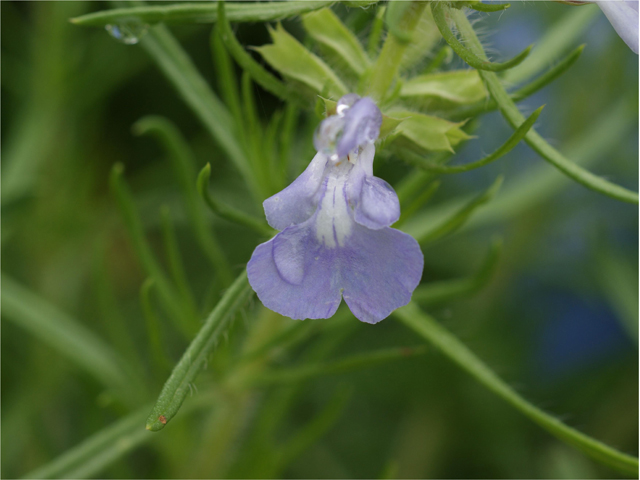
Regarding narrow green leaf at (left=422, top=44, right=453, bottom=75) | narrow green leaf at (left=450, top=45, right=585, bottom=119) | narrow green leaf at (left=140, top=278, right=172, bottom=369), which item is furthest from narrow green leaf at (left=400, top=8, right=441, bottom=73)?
narrow green leaf at (left=140, top=278, right=172, bottom=369)

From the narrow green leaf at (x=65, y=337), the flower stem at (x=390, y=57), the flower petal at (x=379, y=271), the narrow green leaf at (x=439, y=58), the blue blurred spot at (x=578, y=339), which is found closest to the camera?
the flower petal at (x=379, y=271)

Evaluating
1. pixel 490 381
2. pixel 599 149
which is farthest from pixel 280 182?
pixel 599 149

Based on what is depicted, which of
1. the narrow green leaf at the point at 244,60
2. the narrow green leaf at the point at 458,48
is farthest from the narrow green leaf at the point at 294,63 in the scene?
the narrow green leaf at the point at 458,48

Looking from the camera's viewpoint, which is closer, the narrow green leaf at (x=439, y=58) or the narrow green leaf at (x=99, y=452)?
the narrow green leaf at (x=439, y=58)

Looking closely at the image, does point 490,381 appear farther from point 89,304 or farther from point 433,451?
point 89,304

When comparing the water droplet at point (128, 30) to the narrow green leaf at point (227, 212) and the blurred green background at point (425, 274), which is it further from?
the blurred green background at point (425, 274)

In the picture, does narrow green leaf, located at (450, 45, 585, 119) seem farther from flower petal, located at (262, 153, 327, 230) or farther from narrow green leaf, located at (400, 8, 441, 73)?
flower petal, located at (262, 153, 327, 230)
